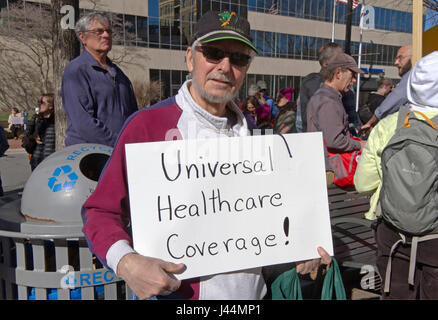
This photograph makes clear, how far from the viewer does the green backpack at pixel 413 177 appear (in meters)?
2.04

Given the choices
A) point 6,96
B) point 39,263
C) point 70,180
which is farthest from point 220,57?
point 6,96

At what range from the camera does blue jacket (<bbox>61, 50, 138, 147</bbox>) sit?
2.66 metres

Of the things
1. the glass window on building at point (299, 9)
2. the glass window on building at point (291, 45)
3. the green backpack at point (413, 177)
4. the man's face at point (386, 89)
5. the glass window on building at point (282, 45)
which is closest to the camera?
the green backpack at point (413, 177)

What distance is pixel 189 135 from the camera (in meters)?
1.63

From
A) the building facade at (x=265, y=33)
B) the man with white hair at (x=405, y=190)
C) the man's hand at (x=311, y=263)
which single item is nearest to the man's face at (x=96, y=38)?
the man with white hair at (x=405, y=190)

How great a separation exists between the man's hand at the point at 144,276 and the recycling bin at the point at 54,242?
57 centimetres

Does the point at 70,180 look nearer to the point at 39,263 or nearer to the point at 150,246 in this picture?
the point at 39,263

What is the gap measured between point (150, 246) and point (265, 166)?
0.59 metres

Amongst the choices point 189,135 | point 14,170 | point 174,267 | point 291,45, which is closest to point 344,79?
point 189,135

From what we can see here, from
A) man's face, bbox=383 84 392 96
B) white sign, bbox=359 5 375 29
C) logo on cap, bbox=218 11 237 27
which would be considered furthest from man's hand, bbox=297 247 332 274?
white sign, bbox=359 5 375 29

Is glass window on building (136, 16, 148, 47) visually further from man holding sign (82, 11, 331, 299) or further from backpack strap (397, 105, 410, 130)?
man holding sign (82, 11, 331, 299)

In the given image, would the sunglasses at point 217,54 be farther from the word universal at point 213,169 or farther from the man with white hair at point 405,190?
the man with white hair at point 405,190

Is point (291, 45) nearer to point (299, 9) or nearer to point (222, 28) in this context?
point (299, 9)

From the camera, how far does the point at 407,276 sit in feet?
7.75
